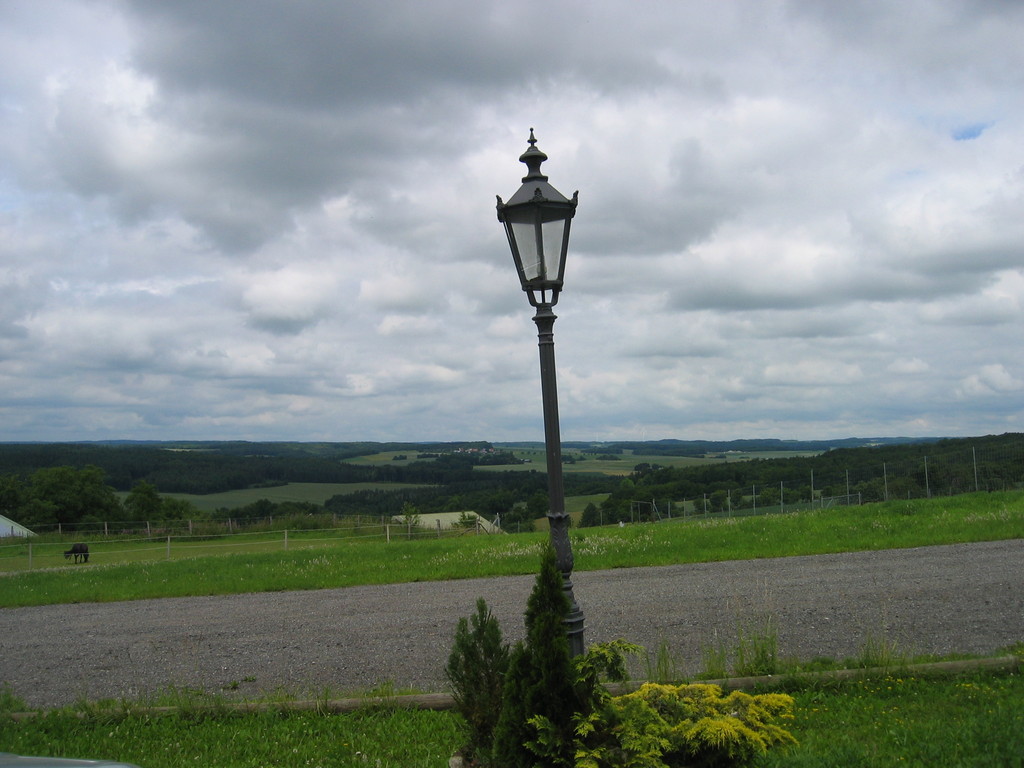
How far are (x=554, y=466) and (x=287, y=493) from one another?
243ft

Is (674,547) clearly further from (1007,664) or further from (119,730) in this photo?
(119,730)

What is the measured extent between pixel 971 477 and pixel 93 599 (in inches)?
842

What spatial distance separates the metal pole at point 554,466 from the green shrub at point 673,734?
20.1 inches

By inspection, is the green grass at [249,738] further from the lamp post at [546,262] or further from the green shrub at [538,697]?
the lamp post at [546,262]

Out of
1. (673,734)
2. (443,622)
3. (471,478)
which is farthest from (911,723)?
(471,478)

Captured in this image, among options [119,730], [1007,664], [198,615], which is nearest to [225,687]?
[119,730]

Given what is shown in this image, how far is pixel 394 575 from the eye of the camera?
1419cm

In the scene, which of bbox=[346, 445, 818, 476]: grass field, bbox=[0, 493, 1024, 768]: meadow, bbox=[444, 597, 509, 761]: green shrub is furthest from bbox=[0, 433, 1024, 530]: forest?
bbox=[444, 597, 509, 761]: green shrub

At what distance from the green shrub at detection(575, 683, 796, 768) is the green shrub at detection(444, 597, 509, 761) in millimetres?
758

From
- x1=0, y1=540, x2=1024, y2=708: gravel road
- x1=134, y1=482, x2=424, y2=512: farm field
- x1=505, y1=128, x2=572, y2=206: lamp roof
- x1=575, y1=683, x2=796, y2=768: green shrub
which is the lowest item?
x1=134, y1=482, x2=424, y2=512: farm field

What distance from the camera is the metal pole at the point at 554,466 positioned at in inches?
196

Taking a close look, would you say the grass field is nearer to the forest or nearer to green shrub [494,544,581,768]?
the forest

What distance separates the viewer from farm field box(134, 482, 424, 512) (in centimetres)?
6962

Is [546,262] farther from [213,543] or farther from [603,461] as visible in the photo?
[603,461]
